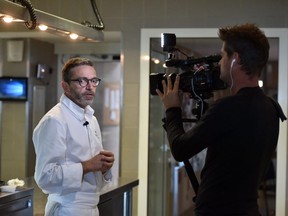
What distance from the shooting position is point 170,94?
1.90m

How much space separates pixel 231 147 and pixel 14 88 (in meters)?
3.35

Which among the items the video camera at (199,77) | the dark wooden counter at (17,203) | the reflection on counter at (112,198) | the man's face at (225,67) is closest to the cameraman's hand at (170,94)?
the video camera at (199,77)

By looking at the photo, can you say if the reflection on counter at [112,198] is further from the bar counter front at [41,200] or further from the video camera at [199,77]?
the video camera at [199,77]

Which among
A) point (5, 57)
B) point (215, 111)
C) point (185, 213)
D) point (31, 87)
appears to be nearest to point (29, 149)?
point (31, 87)

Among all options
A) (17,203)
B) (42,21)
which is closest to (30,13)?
(42,21)

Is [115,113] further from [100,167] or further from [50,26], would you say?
[100,167]

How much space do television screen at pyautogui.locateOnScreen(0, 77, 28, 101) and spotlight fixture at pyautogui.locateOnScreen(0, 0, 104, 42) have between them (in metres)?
1.64

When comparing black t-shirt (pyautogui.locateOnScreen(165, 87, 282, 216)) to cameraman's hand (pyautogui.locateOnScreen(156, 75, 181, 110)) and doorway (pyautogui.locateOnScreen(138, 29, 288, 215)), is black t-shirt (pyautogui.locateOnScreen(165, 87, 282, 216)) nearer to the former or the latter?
cameraman's hand (pyautogui.locateOnScreen(156, 75, 181, 110))

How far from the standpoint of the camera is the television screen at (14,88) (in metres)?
4.70

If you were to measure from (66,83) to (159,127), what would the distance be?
2.11m

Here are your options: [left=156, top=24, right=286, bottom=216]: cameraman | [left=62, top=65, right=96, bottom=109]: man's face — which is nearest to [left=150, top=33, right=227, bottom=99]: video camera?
[left=156, top=24, right=286, bottom=216]: cameraman

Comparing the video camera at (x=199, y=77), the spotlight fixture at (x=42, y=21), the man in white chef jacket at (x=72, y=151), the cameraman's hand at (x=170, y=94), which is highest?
the spotlight fixture at (x=42, y=21)

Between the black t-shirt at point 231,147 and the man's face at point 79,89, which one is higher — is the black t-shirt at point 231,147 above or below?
below

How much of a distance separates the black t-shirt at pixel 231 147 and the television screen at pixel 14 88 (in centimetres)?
319
